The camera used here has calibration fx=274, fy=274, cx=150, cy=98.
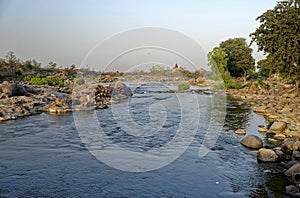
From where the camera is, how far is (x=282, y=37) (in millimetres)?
19438

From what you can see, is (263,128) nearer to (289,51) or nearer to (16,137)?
(289,51)

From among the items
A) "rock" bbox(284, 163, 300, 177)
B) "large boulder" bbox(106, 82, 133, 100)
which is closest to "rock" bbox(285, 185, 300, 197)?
"rock" bbox(284, 163, 300, 177)

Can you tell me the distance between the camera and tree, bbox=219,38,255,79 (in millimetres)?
48562

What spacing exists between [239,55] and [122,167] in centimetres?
4506

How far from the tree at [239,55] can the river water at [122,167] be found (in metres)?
37.8

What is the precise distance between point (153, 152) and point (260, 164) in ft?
11.8

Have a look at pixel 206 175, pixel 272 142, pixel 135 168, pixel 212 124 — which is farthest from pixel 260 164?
pixel 212 124

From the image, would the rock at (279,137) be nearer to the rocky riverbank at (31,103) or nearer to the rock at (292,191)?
the rock at (292,191)

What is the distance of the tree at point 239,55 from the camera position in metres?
48.6

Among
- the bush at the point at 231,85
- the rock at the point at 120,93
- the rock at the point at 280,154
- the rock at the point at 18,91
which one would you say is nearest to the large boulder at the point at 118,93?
the rock at the point at 120,93

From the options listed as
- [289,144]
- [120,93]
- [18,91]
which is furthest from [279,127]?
[120,93]

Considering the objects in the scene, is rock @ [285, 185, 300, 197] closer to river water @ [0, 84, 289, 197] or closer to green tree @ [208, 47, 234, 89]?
river water @ [0, 84, 289, 197]

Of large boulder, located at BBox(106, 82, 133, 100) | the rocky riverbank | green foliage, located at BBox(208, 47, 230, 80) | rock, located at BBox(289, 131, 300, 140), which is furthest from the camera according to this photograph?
green foliage, located at BBox(208, 47, 230, 80)

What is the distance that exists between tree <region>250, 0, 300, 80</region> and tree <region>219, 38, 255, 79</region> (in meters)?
26.8
